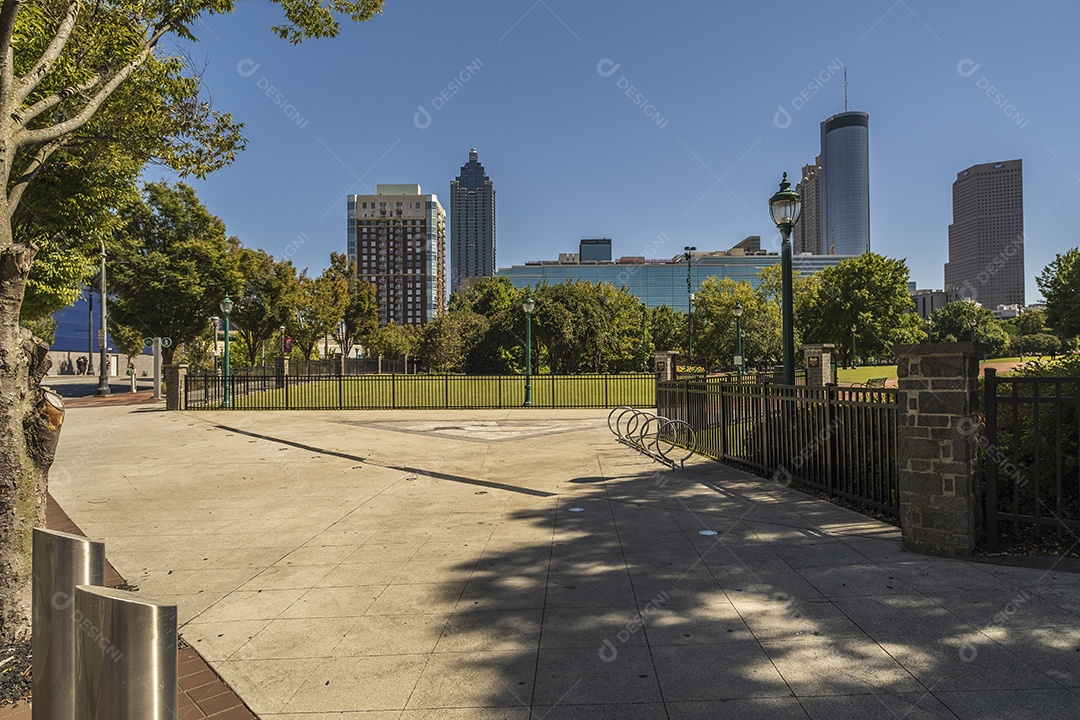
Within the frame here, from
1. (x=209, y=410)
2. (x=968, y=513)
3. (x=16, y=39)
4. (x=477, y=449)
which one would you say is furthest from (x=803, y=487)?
(x=209, y=410)

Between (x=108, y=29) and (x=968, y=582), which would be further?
(x=108, y=29)

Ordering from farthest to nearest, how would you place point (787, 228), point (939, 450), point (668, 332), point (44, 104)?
point (668, 332), point (787, 228), point (939, 450), point (44, 104)

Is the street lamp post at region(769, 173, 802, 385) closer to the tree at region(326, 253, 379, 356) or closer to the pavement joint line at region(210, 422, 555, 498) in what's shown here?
the pavement joint line at region(210, 422, 555, 498)

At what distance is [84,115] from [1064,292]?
56490mm

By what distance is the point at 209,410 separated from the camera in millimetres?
24000

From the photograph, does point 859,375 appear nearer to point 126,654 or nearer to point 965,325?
point 126,654

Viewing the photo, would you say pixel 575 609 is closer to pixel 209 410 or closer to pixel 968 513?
pixel 968 513

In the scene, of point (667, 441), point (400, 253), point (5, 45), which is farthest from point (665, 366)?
point (400, 253)

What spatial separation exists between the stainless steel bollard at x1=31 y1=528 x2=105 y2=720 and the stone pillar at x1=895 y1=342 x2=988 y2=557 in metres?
6.04

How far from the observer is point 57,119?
27.1ft

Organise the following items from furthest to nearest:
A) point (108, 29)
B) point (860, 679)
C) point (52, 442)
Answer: point (108, 29)
point (52, 442)
point (860, 679)

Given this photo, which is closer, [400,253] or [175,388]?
[175,388]

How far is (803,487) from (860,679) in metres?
5.27

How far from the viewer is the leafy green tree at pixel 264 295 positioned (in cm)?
4166
